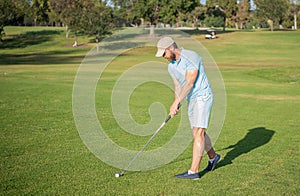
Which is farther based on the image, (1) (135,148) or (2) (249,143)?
(2) (249,143)

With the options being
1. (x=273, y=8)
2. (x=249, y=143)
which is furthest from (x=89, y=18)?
(x=249, y=143)

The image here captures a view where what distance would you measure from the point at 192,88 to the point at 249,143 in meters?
3.86

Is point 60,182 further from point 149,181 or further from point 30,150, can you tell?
point 30,150

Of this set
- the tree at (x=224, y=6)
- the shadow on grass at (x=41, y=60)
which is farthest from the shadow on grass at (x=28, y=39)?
the tree at (x=224, y=6)

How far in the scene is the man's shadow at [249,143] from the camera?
9500mm

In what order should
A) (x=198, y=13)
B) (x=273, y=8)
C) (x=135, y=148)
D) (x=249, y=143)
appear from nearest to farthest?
(x=135, y=148) → (x=249, y=143) → (x=273, y=8) → (x=198, y=13)

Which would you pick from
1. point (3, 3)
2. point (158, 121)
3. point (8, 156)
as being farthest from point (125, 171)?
point (3, 3)

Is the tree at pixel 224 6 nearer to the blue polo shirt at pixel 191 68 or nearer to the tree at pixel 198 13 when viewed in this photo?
the tree at pixel 198 13

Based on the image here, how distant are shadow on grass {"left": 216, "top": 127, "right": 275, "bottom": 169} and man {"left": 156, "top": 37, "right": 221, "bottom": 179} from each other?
1.14m

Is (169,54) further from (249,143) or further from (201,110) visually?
(249,143)

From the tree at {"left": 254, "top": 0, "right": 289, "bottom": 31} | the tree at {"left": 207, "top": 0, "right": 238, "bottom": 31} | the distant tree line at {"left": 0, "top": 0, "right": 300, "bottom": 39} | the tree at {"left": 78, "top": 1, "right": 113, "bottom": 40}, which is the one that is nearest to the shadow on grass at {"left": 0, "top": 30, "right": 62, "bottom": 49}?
the distant tree line at {"left": 0, "top": 0, "right": 300, "bottom": 39}

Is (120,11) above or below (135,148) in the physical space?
above

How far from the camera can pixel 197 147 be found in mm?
8031

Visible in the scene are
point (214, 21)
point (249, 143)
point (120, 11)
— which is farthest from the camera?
point (214, 21)
